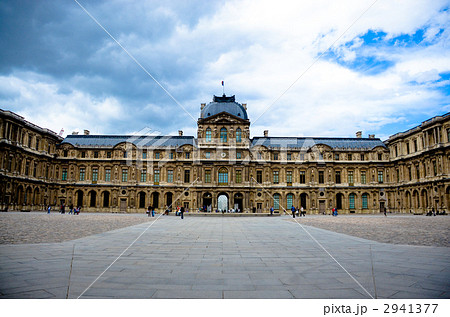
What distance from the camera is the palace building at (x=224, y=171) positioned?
52.9 meters

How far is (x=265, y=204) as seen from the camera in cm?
5375

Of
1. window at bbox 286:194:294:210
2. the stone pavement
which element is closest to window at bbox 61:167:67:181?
window at bbox 286:194:294:210

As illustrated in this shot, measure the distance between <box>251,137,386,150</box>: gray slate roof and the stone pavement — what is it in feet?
158

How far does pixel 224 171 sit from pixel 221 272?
155ft

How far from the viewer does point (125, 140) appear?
59812 mm

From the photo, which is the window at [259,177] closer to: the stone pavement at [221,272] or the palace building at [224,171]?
the palace building at [224,171]

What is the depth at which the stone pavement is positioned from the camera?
5.09m

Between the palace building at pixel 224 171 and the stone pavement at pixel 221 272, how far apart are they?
42394 millimetres

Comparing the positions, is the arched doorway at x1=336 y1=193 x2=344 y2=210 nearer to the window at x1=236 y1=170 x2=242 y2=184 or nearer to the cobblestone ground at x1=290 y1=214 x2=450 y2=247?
the window at x1=236 y1=170 x2=242 y2=184

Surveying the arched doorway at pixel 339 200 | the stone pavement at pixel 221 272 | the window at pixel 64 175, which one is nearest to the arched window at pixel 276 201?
the arched doorway at pixel 339 200

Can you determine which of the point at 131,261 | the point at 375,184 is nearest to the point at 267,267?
the point at 131,261

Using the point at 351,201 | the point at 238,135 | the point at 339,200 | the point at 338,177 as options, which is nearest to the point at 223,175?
the point at 238,135

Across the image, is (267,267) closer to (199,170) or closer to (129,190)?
(199,170)

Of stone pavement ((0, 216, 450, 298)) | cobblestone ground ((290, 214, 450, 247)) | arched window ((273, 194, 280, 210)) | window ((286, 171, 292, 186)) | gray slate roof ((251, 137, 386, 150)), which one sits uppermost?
gray slate roof ((251, 137, 386, 150))
